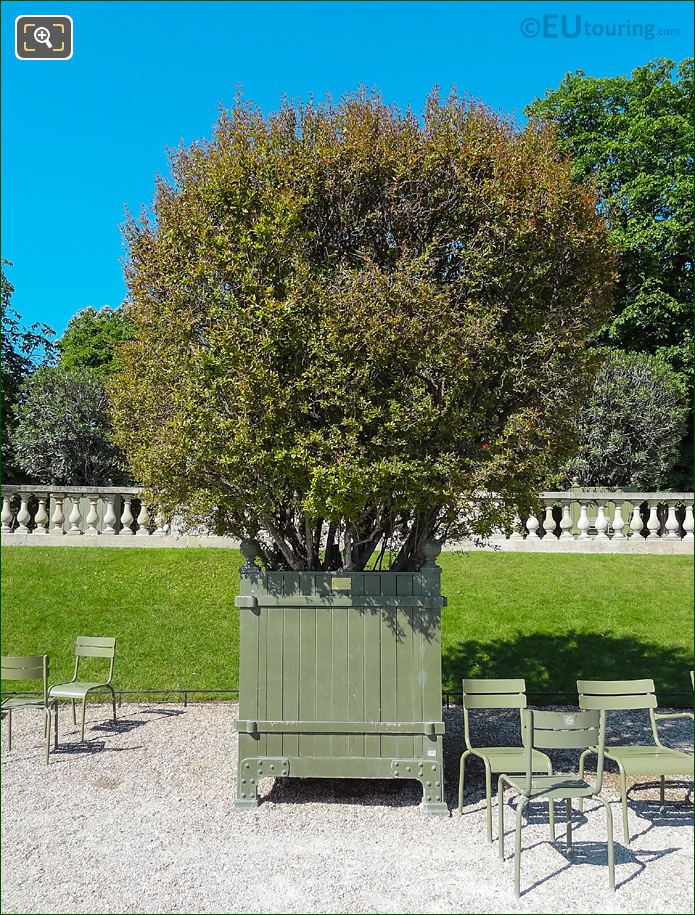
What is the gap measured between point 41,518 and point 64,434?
7.43m

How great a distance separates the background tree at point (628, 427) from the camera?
20.3 metres

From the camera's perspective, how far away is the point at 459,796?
6.85 m

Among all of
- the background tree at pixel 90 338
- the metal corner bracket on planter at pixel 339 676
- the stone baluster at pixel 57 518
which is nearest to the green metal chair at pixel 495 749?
the metal corner bracket on planter at pixel 339 676

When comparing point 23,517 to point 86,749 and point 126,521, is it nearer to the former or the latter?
point 126,521

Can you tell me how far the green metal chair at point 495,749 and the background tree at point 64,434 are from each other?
16602 millimetres

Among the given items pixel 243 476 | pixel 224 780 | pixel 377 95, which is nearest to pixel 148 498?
pixel 243 476

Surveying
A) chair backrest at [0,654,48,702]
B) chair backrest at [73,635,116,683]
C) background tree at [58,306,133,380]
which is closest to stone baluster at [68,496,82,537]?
chair backrest at [73,635,116,683]

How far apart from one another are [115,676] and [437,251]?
7424 mm

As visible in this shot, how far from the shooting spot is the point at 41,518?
48.3 feet

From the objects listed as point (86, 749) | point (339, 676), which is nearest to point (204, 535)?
point (86, 749)

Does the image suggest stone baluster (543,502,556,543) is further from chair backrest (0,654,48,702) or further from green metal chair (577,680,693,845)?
chair backrest (0,654,48,702)

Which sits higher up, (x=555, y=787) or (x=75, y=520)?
(x=75, y=520)

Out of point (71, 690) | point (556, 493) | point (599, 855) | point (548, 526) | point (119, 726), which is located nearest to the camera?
point (599, 855)

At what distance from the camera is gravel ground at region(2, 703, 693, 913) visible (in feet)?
16.9
